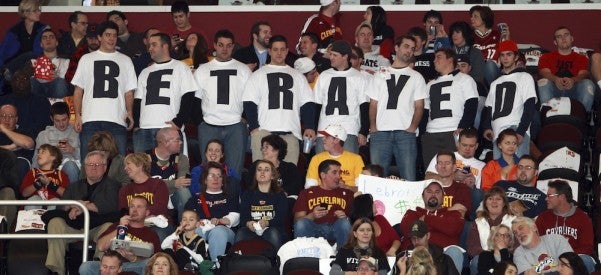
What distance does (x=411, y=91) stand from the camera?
17.8 metres

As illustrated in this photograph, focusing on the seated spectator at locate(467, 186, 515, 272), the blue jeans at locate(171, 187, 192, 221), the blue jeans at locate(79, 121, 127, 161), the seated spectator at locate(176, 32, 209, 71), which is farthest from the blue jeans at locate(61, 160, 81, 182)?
the seated spectator at locate(467, 186, 515, 272)

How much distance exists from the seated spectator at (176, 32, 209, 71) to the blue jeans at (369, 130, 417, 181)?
241 centimetres

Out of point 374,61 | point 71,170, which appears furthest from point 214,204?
point 374,61

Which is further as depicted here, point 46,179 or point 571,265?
point 46,179

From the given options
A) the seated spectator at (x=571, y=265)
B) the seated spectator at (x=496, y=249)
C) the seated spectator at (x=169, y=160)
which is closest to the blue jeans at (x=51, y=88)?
the seated spectator at (x=169, y=160)

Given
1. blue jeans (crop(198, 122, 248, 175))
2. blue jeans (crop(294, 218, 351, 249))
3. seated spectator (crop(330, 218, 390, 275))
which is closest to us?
seated spectator (crop(330, 218, 390, 275))

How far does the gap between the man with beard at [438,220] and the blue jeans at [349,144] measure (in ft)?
5.46

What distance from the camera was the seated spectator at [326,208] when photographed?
15.9 m

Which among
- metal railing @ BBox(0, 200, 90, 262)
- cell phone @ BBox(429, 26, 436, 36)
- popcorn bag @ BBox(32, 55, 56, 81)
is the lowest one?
metal railing @ BBox(0, 200, 90, 262)

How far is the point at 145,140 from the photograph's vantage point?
1772cm

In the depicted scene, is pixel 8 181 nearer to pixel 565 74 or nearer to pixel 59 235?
pixel 59 235

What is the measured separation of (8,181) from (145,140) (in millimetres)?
1569

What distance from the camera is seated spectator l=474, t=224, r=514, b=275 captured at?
15172 mm

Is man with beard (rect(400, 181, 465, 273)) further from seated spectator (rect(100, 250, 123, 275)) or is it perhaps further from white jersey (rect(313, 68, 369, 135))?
seated spectator (rect(100, 250, 123, 275))
